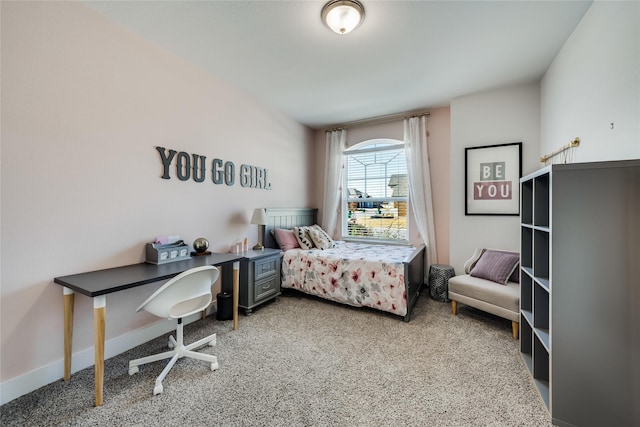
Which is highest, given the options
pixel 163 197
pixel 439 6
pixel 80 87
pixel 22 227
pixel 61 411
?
pixel 439 6

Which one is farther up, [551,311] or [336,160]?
[336,160]

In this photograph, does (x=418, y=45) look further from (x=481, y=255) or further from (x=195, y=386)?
(x=195, y=386)

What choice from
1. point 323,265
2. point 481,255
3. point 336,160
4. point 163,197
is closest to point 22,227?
point 163,197

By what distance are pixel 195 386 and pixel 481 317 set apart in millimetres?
2831

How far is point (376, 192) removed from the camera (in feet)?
14.4

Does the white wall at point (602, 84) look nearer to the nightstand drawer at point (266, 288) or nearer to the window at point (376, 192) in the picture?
the window at point (376, 192)

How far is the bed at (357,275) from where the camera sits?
2699 mm

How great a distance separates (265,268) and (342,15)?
8.47 ft

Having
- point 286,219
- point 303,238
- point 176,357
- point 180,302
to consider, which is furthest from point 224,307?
point 286,219

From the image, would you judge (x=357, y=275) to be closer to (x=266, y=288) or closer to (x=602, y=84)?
(x=266, y=288)

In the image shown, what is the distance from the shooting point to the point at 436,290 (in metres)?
3.30

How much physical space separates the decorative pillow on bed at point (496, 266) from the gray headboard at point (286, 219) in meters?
2.61

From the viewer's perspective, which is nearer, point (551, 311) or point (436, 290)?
point (551, 311)

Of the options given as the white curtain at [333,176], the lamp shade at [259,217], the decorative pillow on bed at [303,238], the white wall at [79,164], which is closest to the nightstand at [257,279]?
the lamp shade at [259,217]
